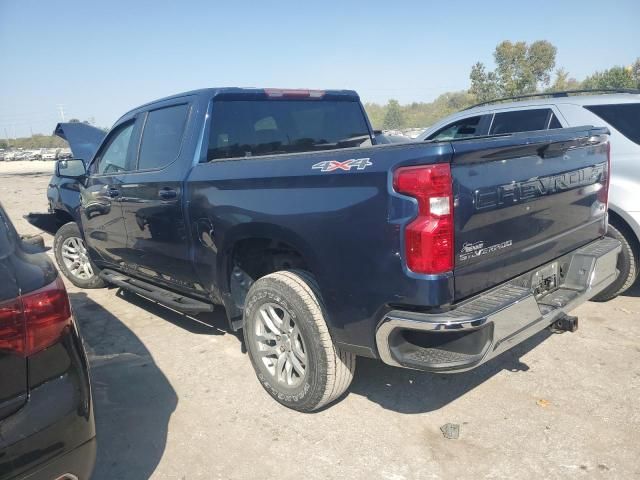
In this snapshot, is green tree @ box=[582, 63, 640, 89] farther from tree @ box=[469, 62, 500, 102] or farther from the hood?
the hood

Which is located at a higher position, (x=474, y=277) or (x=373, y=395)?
(x=474, y=277)

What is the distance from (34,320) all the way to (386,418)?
201 cm

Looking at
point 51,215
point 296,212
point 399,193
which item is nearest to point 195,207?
point 296,212

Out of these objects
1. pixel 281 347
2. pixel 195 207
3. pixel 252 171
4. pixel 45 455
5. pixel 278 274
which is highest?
pixel 252 171

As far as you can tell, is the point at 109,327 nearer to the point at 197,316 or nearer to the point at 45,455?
the point at 197,316

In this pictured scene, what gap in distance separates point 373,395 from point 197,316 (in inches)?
87.2

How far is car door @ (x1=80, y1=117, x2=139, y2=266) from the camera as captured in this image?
14.4 feet

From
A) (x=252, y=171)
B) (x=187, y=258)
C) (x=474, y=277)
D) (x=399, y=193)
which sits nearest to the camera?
(x=399, y=193)

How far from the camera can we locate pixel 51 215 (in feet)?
19.9

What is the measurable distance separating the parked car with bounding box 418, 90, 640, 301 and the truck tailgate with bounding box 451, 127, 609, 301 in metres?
1.03

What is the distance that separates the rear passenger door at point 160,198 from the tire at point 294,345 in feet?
2.77

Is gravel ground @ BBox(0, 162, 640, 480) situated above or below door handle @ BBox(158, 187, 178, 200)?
below

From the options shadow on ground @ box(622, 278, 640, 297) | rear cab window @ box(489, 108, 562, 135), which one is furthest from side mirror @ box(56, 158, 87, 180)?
shadow on ground @ box(622, 278, 640, 297)

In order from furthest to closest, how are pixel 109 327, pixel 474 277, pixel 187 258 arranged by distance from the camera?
1. pixel 109 327
2. pixel 187 258
3. pixel 474 277
